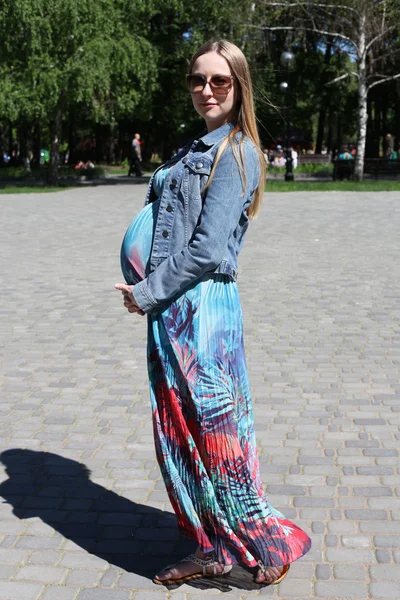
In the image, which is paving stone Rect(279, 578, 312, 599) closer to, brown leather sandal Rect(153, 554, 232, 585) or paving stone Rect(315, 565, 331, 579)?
paving stone Rect(315, 565, 331, 579)

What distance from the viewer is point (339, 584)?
131 inches

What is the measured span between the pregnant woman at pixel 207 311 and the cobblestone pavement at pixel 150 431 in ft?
1.22

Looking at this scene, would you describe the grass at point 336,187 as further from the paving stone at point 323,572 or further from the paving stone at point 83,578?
the paving stone at point 83,578

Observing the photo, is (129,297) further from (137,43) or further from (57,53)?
(137,43)

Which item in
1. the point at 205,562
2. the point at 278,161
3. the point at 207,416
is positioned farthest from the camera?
the point at 278,161

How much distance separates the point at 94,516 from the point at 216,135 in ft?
6.25

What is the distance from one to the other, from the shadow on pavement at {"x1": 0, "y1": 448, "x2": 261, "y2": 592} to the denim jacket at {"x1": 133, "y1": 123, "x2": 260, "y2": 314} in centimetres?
112

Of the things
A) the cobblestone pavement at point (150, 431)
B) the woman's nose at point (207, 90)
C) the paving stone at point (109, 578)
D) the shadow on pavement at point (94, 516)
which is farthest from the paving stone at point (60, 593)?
the woman's nose at point (207, 90)

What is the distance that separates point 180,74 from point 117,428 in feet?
113

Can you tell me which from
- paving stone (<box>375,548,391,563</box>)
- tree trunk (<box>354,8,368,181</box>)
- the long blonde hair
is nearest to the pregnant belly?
the long blonde hair

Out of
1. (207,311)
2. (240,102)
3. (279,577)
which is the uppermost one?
(240,102)

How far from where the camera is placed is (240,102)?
10.2ft

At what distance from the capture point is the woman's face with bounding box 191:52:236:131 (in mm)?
3012

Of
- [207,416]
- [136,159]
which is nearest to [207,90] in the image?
[207,416]
